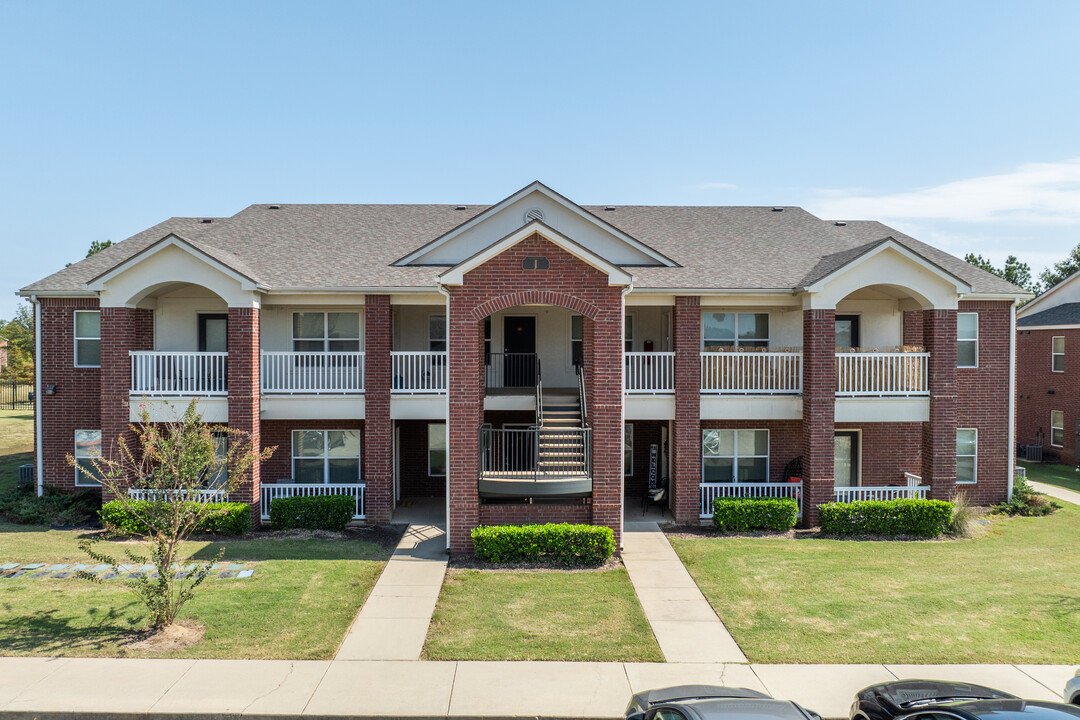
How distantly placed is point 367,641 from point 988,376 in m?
17.9

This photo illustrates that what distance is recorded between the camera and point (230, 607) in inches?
441

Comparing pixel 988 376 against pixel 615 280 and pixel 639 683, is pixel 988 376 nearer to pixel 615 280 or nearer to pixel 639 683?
pixel 615 280

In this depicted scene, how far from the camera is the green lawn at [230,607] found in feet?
32.2

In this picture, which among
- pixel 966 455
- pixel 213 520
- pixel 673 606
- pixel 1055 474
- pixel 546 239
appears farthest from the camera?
pixel 1055 474

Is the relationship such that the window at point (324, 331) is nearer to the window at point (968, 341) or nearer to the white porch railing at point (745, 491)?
the white porch railing at point (745, 491)

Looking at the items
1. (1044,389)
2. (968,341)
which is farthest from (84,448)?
(1044,389)

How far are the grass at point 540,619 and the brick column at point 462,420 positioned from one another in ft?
4.36

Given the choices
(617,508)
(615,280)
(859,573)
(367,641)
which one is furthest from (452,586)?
(859,573)

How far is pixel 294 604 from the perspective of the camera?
11.5m

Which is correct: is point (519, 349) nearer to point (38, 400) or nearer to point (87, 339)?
point (87, 339)

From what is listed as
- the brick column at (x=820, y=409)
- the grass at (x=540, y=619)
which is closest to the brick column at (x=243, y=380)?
the grass at (x=540, y=619)

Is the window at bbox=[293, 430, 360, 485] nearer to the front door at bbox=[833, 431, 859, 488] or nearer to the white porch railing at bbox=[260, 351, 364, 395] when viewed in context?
the white porch railing at bbox=[260, 351, 364, 395]

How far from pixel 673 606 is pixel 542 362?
9.51 meters

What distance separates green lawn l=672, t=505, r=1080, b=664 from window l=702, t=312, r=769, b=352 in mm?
5589
